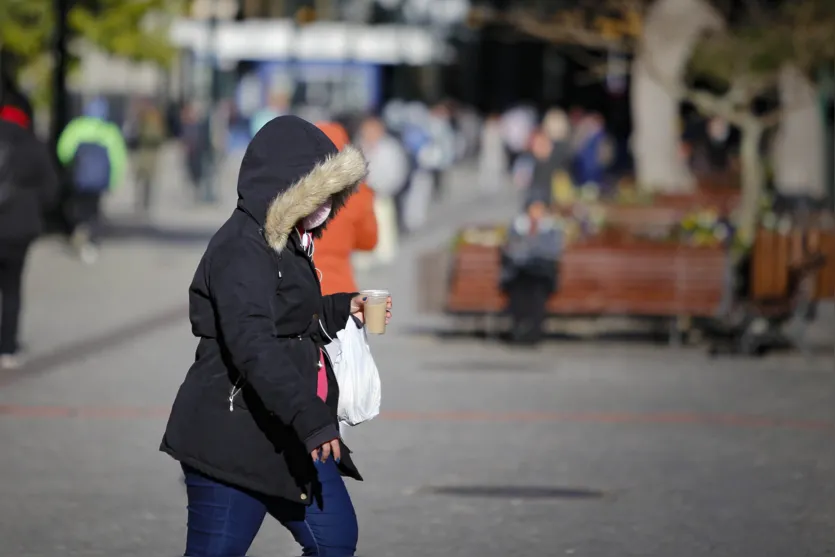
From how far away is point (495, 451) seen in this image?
33.1 feet

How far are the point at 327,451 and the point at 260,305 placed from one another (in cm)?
39

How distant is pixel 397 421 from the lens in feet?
36.6

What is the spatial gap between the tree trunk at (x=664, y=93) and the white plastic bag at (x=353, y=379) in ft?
Result: 71.2

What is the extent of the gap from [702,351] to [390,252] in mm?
8359

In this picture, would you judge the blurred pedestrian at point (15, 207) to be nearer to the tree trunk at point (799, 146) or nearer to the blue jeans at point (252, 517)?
the blue jeans at point (252, 517)

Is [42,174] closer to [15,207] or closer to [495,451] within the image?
[15,207]

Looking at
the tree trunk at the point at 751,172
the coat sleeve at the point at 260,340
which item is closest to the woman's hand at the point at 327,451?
the coat sleeve at the point at 260,340

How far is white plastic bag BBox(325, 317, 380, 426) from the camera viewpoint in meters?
5.30

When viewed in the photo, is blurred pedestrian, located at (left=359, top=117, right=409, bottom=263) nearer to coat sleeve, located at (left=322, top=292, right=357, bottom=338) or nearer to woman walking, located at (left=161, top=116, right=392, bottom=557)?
coat sleeve, located at (left=322, top=292, right=357, bottom=338)

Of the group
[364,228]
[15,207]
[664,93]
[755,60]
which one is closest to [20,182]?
[15,207]

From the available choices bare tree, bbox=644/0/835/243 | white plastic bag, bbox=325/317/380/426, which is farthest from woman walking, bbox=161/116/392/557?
bare tree, bbox=644/0/835/243

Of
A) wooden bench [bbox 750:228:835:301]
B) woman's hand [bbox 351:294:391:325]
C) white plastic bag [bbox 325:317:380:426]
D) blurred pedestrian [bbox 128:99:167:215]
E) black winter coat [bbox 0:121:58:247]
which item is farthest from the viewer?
blurred pedestrian [bbox 128:99:167:215]

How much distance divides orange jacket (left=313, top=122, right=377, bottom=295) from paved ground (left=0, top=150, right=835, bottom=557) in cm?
96

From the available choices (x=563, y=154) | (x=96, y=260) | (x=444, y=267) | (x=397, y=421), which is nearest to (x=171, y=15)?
(x=96, y=260)
